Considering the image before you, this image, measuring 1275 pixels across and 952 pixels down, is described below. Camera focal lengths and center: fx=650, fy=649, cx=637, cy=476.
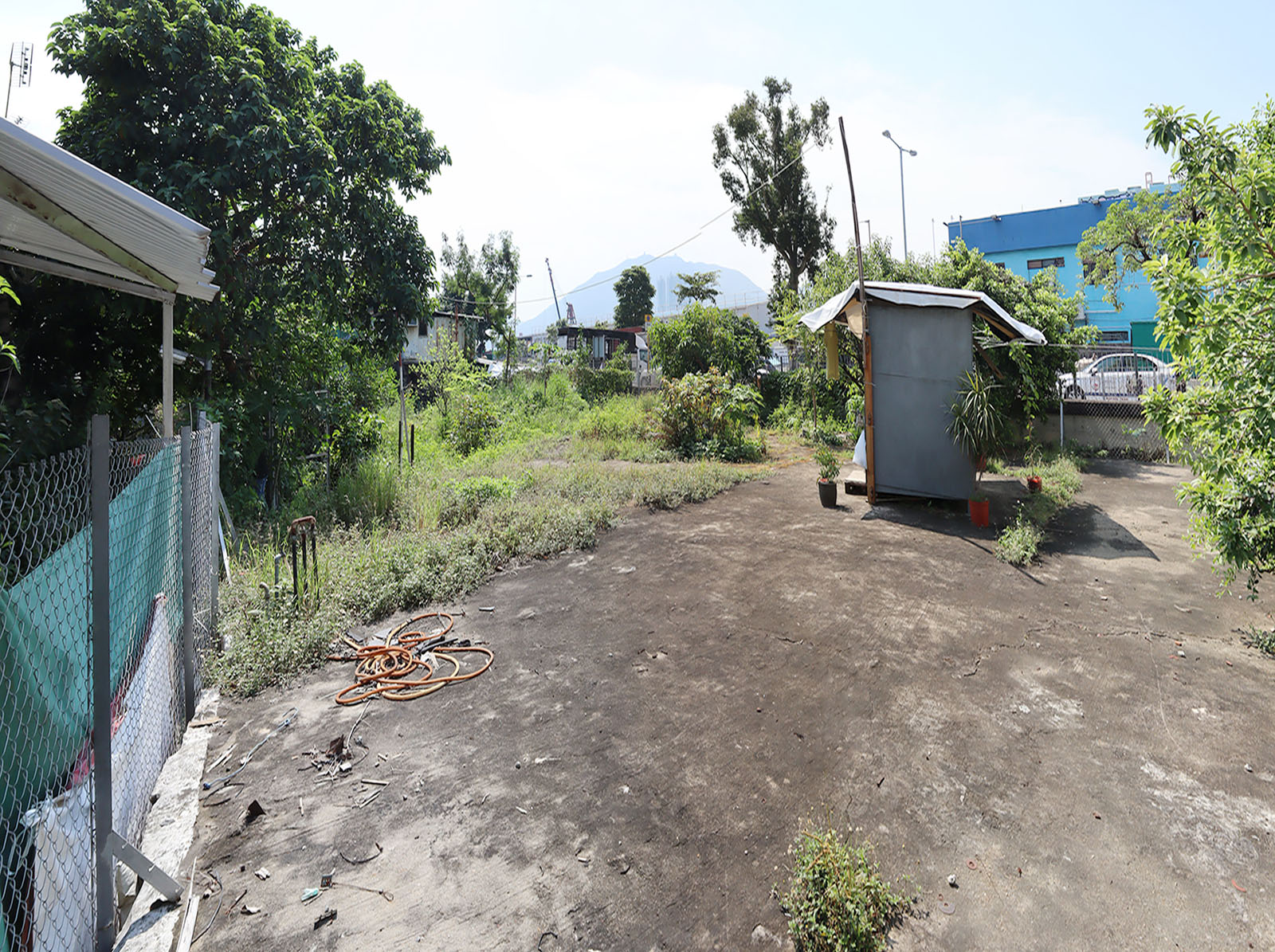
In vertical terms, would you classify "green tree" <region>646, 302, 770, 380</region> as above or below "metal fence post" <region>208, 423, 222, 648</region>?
above

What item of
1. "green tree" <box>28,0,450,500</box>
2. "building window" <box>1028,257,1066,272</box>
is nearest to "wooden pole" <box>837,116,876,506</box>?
"green tree" <box>28,0,450,500</box>

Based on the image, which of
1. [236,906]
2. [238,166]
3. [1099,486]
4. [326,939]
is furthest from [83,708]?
[1099,486]

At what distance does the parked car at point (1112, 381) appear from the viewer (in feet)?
42.5

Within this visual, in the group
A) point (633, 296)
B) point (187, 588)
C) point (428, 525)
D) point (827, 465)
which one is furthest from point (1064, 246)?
point (187, 588)

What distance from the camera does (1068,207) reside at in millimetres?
31750

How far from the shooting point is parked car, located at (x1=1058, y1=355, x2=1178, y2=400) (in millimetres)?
12953

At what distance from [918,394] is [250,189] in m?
8.84

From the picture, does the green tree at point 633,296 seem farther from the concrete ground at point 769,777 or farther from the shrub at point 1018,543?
the concrete ground at point 769,777

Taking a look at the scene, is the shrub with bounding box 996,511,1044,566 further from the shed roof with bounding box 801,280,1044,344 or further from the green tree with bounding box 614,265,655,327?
the green tree with bounding box 614,265,655,327

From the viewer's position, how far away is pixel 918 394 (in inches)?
345

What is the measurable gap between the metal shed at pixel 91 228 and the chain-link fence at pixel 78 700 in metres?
0.86

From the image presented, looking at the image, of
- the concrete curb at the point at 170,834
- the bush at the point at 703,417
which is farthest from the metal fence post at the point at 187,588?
the bush at the point at 703,417

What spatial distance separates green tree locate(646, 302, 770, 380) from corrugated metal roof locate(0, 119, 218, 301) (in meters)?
14.6

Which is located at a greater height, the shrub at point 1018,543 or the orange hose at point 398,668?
the shrub at point 1018,543
